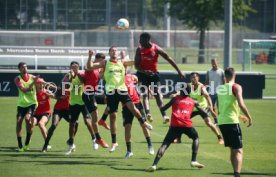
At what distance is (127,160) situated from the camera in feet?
56.2

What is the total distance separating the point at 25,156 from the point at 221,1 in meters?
45.8

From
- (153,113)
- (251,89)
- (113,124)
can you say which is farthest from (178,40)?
(113,124)

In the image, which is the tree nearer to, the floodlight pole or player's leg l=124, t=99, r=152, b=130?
the floodlight pole

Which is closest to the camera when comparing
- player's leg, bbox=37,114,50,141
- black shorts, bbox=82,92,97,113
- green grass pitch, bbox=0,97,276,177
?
green grass pitch, bbox=0,97,276,177

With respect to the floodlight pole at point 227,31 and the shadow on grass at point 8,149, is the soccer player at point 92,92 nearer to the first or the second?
the shadow on grass at point 8,149

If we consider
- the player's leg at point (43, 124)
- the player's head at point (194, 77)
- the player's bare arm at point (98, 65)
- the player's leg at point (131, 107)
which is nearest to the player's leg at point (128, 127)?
the player's leg at point (131, 107)

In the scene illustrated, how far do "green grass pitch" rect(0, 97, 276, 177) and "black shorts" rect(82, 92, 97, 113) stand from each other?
1124mm

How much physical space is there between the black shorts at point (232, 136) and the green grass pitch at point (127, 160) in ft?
3.91

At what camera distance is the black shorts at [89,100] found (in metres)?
18.2

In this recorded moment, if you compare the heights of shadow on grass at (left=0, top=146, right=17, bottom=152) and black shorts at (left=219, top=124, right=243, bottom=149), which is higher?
black shorts at (left=219, top=124, right=243, bottom=149)

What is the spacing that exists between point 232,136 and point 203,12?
4927 cm

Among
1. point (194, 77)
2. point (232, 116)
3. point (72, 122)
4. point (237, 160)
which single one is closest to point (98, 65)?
point (72, 122)

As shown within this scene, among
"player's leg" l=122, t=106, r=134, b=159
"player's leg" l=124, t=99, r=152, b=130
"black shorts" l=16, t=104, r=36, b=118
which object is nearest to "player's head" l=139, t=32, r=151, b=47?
"player's leg" l=124, t=99, r=152, b=130

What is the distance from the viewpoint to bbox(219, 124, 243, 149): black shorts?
14.0 meters
